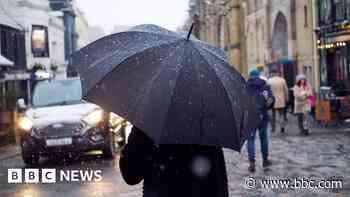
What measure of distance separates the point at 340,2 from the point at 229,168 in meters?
15.2

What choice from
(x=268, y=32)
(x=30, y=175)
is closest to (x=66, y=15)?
(x=268, y=32)

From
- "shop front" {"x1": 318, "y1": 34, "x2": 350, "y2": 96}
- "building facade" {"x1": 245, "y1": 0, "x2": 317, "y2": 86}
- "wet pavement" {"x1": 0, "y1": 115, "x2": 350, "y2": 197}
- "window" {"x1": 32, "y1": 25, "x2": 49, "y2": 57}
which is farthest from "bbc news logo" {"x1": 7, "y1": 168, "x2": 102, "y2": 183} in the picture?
"window" {"x1": 32, "y1": 25, "x2": 49, "y2": 57}

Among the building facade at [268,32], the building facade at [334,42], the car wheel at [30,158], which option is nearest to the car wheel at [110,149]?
the car wheel at [30,158]

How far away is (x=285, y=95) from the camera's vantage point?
19.1 metres

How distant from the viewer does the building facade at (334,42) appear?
78.3ft

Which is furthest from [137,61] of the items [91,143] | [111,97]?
[91,143]

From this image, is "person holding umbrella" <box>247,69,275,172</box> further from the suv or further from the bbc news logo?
the suv

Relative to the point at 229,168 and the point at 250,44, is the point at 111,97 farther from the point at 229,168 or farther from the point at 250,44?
the point at 250,44

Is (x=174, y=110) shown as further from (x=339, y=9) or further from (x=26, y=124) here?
(x=339, y=9)

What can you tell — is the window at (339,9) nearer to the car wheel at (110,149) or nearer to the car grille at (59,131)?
the car wheel at (110,149)

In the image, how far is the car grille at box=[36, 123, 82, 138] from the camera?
42.4 feet

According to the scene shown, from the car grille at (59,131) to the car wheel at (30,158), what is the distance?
0.44 m

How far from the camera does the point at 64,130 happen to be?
12969 millimetres

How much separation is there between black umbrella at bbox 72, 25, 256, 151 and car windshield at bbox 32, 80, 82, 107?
9598mm
